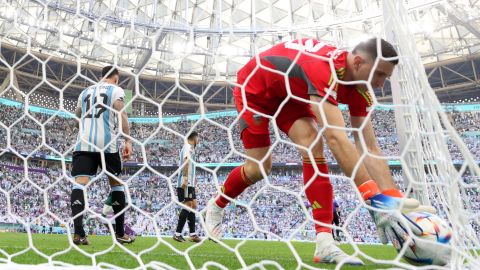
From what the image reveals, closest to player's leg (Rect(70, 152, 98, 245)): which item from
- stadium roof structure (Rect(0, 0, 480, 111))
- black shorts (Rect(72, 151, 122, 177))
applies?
black shorts (Rect(72, 151, 122, 177))

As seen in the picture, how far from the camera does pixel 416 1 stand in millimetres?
16688

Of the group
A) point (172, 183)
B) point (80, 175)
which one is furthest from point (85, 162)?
point (172, 183)

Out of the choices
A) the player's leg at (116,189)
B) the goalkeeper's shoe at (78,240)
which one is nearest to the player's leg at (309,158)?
the player's leg at (116,189)

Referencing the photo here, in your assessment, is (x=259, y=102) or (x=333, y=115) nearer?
(x=333, y=115)

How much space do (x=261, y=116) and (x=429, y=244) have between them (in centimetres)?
115

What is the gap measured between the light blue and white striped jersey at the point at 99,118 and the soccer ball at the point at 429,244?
7.30ft

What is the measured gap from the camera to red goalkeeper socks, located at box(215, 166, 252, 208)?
2.69 metres

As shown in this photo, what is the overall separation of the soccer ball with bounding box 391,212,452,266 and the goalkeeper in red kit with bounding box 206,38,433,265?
0.15ft

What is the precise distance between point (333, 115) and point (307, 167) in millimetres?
498

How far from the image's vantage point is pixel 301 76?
209cm

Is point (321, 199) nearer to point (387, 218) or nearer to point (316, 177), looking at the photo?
point (316, 177)

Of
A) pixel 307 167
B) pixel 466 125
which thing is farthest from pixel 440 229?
pixel 466 125

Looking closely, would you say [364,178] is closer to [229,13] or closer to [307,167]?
[307,167]

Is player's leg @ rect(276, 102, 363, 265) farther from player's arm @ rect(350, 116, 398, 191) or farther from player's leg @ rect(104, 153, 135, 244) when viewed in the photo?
player's leg @ rect(104, 153, 135, 244)
